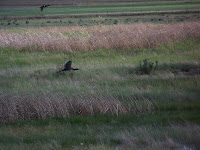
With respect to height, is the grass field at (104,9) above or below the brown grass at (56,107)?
below

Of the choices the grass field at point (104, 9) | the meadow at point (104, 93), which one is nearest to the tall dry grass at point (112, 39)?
the meadow at point (104, 93)

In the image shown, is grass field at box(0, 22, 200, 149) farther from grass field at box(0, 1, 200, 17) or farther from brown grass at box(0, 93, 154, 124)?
grass field at box(0, 1, 200, 17)

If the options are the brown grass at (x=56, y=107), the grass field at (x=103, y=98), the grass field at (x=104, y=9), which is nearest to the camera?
the grass field at (x=103, y=98)

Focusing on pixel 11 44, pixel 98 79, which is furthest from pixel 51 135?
pixel 11 44

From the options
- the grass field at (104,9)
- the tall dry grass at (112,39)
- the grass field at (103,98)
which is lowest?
the grass field at (104,9)

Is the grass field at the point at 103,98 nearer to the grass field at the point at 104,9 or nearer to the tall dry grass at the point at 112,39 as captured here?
the tall dry grass at the point at 112,39

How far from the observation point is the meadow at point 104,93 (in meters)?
7.02

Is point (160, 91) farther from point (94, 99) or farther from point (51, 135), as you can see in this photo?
point (51, 135)

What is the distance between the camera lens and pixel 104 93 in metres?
10.0

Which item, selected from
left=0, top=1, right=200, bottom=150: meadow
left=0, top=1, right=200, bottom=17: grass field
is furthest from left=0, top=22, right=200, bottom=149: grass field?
left=0, top=1, right=200, bottom=17: grass field

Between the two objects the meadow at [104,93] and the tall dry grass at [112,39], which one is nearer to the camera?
the meadow at [104,93]

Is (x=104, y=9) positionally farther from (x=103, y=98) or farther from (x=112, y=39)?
(x=103, y=98)

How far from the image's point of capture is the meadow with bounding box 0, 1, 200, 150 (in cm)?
702

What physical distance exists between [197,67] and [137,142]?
7.61 m
